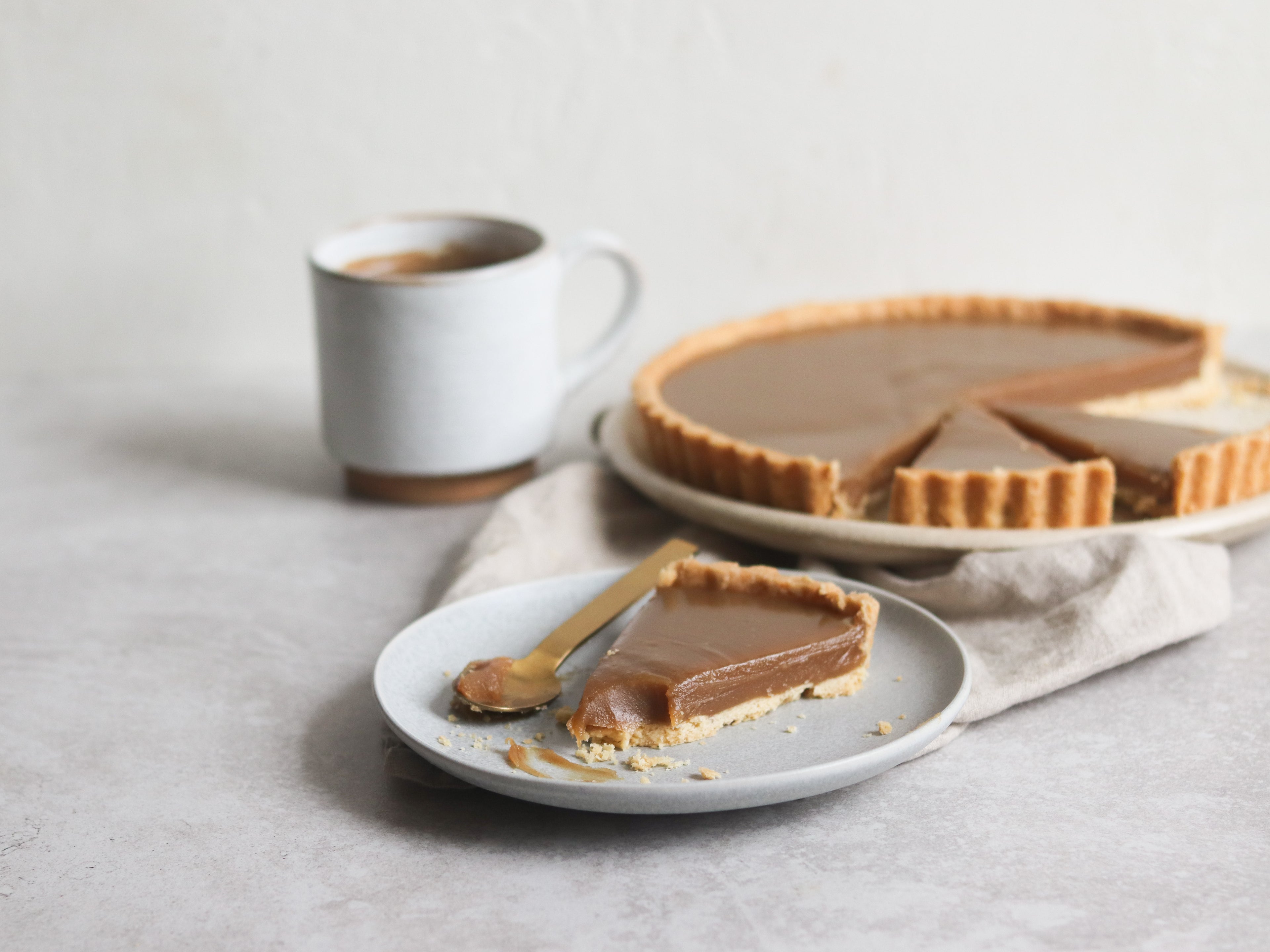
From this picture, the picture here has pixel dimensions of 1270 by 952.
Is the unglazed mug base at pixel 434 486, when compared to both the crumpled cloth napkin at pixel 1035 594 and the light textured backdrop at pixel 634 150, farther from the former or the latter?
the light textured backdrop at pixel 634 150

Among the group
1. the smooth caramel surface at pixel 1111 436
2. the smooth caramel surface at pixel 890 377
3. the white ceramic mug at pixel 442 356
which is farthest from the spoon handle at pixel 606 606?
the smooth caramel surface at pixel 1111 436

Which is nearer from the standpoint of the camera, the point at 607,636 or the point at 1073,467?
the point at 607,636

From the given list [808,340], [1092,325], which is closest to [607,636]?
[808,340]

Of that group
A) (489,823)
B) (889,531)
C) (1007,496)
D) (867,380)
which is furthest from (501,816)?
(867,380)

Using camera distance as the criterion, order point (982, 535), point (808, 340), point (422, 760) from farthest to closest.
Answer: point (808, 340)
point (982, 535)
point (422, 760)

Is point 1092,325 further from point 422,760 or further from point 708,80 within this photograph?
point 422,760

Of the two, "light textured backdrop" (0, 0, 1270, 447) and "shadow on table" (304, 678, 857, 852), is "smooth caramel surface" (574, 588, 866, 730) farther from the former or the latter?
"light textured backdrop" (0, 0, 1270, 447)

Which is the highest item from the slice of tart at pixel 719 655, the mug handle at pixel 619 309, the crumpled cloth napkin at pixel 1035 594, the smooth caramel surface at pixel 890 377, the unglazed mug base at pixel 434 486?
the mug handle at pixel 619 309
